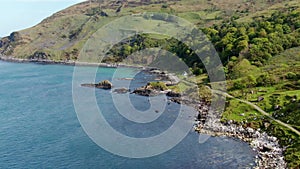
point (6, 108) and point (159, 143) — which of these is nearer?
point (159, 143)

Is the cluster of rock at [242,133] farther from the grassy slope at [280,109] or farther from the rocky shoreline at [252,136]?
the grassy slope at [280,109]

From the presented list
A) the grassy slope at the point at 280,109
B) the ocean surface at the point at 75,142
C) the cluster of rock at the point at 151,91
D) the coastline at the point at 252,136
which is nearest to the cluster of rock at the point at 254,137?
the coastline at the point at 252,136

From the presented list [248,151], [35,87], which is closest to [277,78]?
[248,151]

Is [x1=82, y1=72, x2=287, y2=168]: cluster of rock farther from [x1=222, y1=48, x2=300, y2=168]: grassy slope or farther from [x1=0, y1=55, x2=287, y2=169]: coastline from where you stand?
[x1=222, y1=48, x2=300, y2=168]: grassy slope

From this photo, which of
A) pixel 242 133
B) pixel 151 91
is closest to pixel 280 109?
pixel 242 133

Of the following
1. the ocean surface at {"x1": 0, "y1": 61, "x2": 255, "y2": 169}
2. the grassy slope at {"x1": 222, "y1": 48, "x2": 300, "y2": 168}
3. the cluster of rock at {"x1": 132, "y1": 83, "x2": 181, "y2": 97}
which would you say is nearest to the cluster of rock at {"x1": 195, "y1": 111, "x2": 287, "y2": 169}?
the grassy slope at {"x1": 222, "y1": 48, "x2": 300, "y2": 168}

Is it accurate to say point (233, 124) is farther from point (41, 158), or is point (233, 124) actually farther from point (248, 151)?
point (41, 158)
